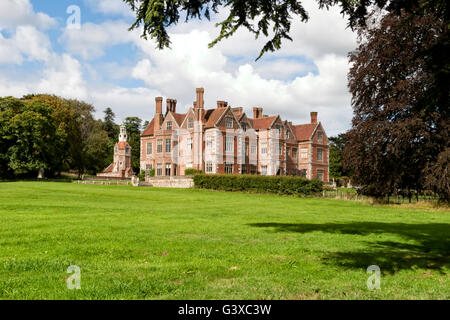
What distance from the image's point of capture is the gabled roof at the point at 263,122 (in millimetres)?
61850

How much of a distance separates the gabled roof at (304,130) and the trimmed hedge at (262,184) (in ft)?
91.7

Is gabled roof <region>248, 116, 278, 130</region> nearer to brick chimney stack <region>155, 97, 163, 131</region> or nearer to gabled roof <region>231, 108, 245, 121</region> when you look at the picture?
gabled roof <region>231, 108, 245, 121</region>

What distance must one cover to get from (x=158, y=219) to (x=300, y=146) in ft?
189

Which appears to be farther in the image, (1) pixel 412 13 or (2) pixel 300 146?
(2) pixel 300 146

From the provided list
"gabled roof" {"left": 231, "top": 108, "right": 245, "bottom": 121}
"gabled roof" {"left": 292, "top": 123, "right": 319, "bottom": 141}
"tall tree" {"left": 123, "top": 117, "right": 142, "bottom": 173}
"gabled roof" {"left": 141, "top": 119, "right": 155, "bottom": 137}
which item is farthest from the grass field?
"tall tree" {"left": 123, "top": 117, "right": 142, "bottom": 173}

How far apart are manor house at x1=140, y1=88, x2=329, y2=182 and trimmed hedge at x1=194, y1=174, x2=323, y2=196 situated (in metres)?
9.14

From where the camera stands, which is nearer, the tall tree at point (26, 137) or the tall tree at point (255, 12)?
the tall tree at point (255, 12)

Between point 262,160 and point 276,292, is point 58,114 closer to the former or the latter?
point 262,160

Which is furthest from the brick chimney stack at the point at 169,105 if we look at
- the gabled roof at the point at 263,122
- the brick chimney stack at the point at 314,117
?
the brick chimney stack at the point at 314,117

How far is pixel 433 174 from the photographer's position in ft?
85.2

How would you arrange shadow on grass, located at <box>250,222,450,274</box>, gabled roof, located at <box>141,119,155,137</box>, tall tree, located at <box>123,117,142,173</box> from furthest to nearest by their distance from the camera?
1. tall tree, located at <box>123,117,142,173</box>
2. gabled roof, located at <box>141,119,155,137</box>
3. shadow on grass, located at <box>250,222,450,274</box>

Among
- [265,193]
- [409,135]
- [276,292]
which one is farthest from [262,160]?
[276,292]

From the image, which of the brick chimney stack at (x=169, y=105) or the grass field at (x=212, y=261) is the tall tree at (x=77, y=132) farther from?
the grass field at (x=212, y=261)

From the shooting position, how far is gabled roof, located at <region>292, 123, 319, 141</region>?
70037mm
